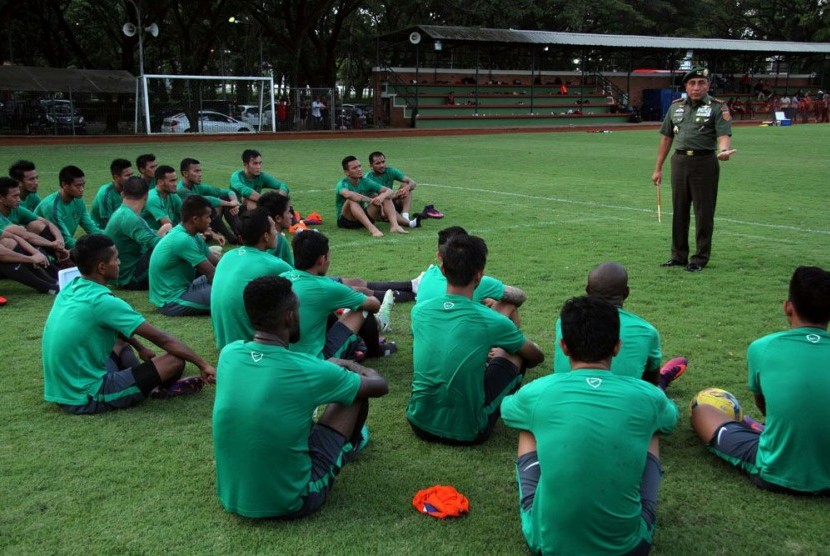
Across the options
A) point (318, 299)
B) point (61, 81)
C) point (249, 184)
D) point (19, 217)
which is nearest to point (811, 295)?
point (318, 299)

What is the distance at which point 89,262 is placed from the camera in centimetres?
498

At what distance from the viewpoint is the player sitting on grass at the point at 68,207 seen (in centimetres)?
916

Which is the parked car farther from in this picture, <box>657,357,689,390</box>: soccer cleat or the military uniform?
<box>657,357,689,390</box>: soccer cleat

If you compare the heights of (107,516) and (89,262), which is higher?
(89,262)

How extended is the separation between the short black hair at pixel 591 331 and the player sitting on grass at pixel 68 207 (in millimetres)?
7250

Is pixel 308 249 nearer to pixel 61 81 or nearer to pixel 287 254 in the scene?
pixel 287 254

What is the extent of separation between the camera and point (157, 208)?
9555 mm

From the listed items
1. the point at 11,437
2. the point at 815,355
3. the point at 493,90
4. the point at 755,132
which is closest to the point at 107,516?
the point at 11,437

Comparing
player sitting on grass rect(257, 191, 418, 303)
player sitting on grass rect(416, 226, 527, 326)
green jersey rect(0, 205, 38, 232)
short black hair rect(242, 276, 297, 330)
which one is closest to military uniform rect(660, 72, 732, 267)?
player sitting on grass rect(257, 191, 418, 303)

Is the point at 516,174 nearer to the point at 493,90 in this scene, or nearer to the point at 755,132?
the point at 755,132

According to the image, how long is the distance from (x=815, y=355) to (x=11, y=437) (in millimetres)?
4482

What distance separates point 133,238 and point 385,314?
3.26 m

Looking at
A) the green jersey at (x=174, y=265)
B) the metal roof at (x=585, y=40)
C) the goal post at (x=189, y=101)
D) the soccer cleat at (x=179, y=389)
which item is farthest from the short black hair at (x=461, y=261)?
the metal roof at (x=585, y=40)

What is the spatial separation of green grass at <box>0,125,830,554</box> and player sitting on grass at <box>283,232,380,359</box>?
548 millimetres
